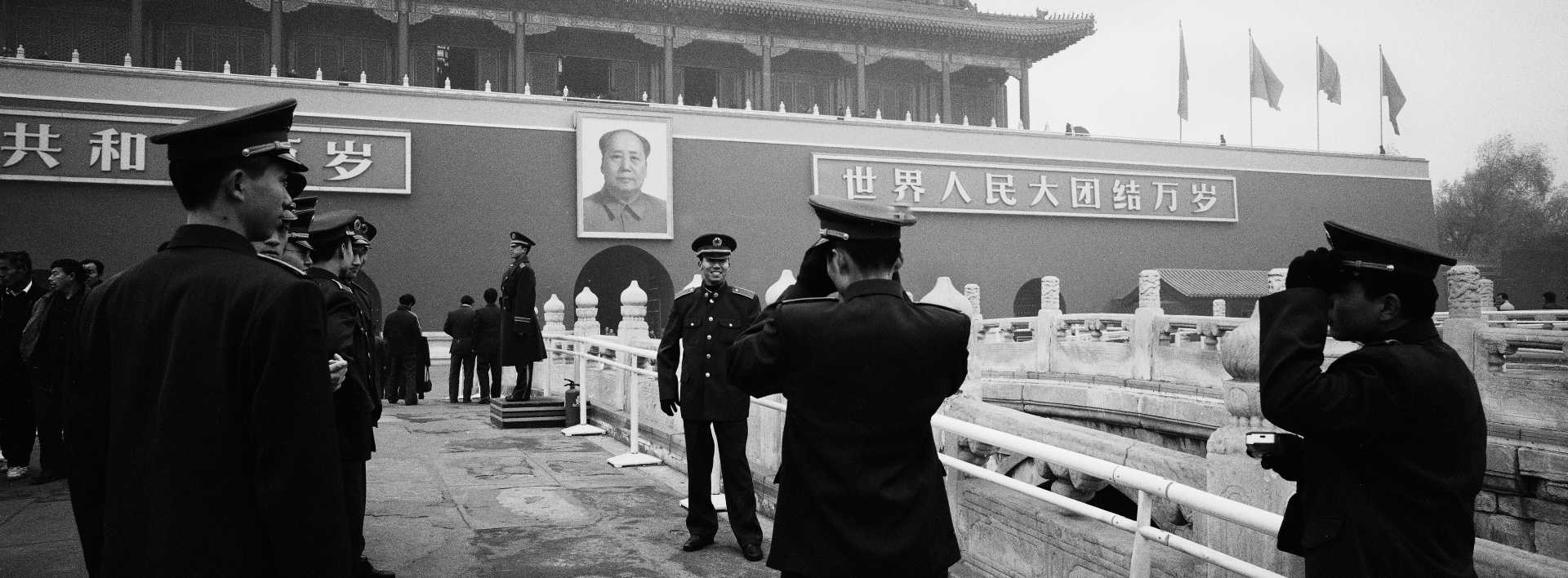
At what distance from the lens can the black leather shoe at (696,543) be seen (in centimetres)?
430

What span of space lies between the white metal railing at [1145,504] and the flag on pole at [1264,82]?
2126 cm

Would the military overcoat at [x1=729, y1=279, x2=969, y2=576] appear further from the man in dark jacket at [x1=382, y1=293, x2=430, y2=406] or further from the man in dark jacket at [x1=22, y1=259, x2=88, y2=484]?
the man in dark jacket at [x1=382, y1=293, x2=430, y2=406]

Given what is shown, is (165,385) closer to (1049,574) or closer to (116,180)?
(1049,574)

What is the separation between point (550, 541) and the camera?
4395mm

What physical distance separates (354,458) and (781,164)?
52.4 ft

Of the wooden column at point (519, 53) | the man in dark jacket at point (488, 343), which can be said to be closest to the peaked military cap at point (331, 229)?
the man in dark jacket at point (488, 343)

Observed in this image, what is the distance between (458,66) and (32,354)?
→ 15034 millimetres

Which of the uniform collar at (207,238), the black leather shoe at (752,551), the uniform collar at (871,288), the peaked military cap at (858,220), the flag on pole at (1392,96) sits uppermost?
the flag on pole at (1392,96)

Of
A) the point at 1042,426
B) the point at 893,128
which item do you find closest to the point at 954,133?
the point at 893,128

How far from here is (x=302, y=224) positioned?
10.5 ft

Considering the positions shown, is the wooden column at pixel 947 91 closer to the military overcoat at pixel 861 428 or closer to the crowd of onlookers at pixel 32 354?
the crowd of onlookers at pixel 32 354

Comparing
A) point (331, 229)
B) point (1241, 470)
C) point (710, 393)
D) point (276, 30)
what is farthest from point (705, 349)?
point (276, 30)

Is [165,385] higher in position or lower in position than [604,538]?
higher

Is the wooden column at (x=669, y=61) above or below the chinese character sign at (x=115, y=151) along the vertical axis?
above
